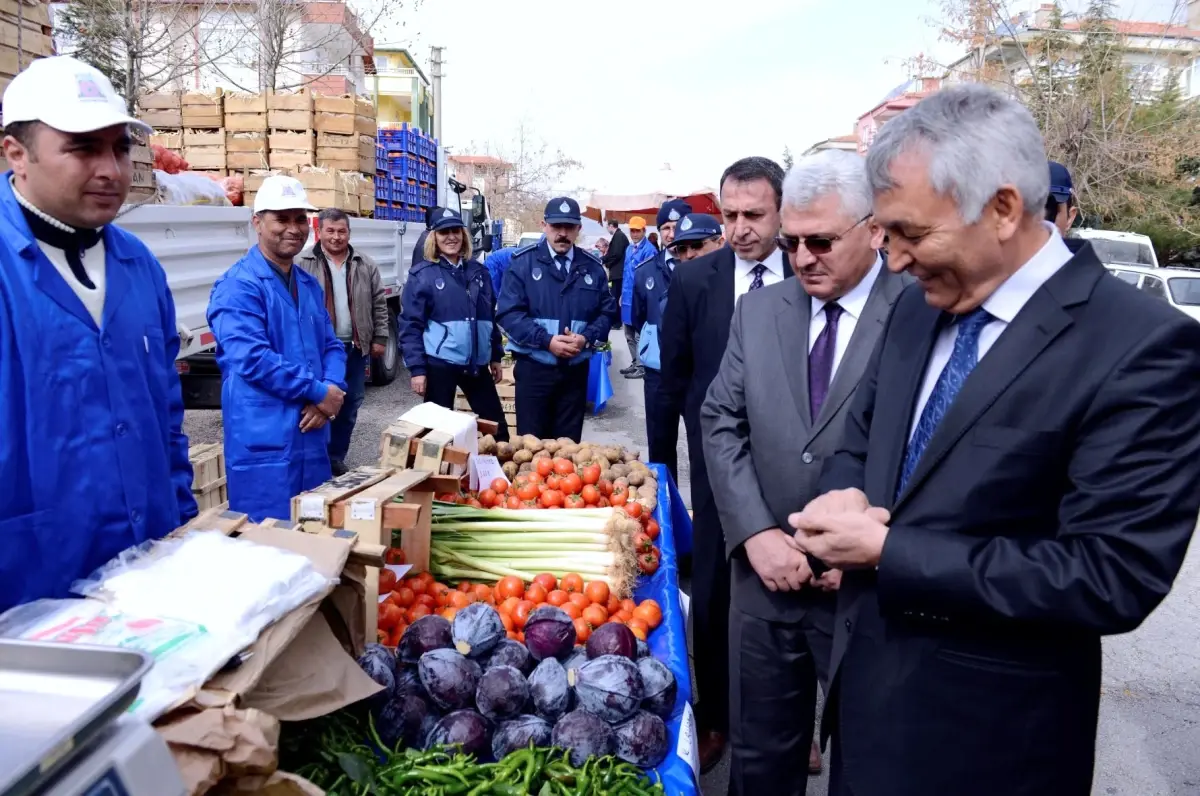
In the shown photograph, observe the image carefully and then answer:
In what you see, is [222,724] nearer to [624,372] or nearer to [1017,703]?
[1017,703]

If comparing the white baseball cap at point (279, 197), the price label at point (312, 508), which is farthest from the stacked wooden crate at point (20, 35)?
the price label at point (312, 508)

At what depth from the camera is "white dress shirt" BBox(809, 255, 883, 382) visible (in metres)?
2.49

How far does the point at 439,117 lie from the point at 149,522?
21.7 metres

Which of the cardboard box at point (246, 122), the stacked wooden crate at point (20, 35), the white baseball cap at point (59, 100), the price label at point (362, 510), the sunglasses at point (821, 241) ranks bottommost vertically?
the price label at point (362, 510)

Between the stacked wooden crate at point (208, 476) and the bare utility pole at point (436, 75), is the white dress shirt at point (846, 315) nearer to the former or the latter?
the stacked wooden crate at point (208, 476)

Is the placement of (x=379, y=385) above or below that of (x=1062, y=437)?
below

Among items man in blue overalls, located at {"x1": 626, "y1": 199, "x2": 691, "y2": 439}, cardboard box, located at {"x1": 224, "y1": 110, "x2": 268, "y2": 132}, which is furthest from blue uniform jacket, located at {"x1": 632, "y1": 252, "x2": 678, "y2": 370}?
cardboard box, located at {"x1": 224, "y1": 110, "x2": 268, "y2": 132}

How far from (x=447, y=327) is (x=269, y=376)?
8.10ft

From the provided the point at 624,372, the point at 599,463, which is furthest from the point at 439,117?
the point at 599,463

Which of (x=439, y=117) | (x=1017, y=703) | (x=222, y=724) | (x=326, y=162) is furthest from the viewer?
(x=439, y=117)

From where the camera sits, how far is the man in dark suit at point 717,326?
132 inches

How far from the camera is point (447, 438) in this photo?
146 inches

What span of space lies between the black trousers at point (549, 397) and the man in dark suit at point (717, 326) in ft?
8.03

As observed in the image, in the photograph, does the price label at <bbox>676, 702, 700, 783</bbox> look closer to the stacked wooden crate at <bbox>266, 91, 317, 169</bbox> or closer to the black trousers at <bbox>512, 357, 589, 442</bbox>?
the black trousers at <bbox>512, 357, 589, 442</bbox>
